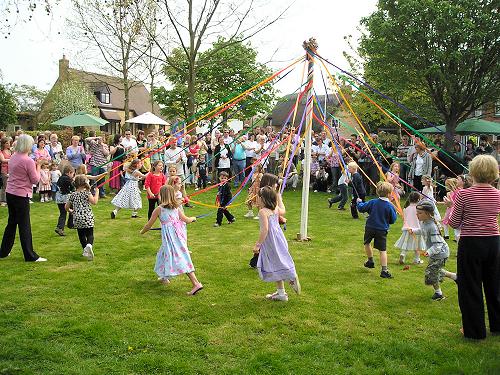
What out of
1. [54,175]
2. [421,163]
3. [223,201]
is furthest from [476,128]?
[54,175]

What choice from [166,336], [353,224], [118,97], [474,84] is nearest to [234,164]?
[353,224]

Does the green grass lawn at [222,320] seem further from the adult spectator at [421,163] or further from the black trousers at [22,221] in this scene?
the adult spectator at [421,163]

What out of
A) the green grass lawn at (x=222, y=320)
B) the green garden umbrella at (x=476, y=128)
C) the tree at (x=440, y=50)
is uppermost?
the tree at (x=440, y=50)

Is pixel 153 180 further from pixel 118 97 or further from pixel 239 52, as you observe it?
pixel 118 97

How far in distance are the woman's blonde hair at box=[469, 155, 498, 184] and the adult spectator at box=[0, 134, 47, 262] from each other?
5501 mm

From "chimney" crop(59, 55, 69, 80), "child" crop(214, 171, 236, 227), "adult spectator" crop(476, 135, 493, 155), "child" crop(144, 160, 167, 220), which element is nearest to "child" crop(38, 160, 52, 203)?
"child" crop(144, 160, 167, 220)

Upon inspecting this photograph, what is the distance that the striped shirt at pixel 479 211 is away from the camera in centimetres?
439

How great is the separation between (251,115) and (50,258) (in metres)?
22.9

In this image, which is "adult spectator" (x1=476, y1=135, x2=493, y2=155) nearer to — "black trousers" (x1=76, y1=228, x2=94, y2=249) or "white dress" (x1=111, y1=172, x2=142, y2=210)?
"white dress" (x1=111, y1=172, x2=142, y2=210)

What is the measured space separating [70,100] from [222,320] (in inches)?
1404

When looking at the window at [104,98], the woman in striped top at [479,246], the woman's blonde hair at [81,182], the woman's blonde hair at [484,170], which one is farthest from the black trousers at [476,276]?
the window at [104,98]

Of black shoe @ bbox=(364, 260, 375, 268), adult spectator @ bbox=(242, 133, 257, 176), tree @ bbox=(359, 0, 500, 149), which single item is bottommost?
black shoe @ bbox=(364, 260, 375, 268)

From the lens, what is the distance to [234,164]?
607 inches

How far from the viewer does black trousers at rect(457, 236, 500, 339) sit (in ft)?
14.4
